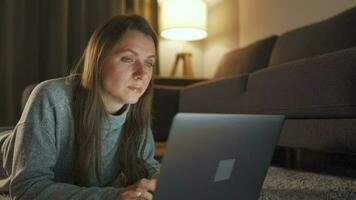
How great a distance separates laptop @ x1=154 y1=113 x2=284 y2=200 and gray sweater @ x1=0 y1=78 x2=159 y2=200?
6.5 inches

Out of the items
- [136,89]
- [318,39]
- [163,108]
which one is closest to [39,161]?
[136,89]

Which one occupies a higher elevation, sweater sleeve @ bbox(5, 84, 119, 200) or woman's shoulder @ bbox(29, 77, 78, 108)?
woman's shoulder @ bbox(29, 77, 78, 108)

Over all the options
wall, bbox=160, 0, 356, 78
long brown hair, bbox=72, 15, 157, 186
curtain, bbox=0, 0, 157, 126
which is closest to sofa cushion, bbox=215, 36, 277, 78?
wall, bbox=160, 0, 356, 78

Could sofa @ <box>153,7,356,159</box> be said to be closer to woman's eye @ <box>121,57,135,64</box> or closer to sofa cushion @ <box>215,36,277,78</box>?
sofa cushion @ <box>215,36,277,78</box>

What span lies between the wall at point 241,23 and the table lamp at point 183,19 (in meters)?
0.31

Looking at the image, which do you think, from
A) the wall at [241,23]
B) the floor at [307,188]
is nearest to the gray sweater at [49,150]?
the floor at [307,188]

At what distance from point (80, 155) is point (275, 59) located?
1.44 metres

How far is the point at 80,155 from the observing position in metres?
0.83

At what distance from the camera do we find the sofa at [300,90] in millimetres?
1143

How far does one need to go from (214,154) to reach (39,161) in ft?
1.17

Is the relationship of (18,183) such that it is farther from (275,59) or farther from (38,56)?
(38,56)

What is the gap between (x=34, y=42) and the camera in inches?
104

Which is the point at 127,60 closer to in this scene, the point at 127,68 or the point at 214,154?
the point at 127,68

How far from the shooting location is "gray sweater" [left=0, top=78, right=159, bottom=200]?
70 cm
